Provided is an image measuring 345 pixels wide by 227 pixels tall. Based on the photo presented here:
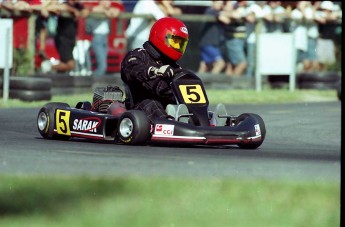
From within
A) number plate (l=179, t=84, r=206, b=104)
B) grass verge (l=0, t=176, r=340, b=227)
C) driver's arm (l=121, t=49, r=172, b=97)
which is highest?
driver's arm (l=121, t=49, r=172, b=97)

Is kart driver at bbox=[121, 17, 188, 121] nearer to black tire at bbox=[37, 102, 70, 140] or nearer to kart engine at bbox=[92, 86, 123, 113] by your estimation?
→ kart engine at bbox=[92, 86, 123, 113]

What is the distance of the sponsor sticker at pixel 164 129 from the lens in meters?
9.75

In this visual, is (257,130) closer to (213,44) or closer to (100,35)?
(100,35)

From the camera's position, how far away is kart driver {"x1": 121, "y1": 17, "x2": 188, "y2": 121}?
10.1m

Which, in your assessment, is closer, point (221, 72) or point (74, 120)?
Answer: point (74, 120)

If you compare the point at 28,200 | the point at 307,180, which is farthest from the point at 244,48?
the point at 28,200

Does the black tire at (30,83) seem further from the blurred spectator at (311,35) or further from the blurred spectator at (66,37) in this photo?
the blurred spectator at (311,35)

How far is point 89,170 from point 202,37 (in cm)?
1161

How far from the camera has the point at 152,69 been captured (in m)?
10.1

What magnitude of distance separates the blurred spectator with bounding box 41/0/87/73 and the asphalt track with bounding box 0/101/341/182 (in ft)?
13.6

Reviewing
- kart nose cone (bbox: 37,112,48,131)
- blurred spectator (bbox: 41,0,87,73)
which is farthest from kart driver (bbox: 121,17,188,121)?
blurred spectator (bbox: 41,0,87,73)

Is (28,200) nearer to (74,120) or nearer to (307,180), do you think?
(307,180)

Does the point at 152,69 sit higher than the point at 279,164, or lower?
higher

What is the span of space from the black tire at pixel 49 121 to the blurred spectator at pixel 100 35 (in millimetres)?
6651
